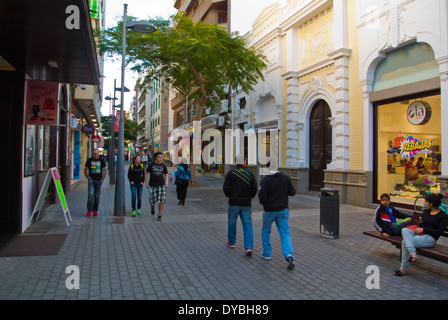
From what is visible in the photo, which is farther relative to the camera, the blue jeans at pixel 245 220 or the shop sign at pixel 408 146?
the shop sign at pixel 408 146

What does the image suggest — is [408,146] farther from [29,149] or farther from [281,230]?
[29,149]

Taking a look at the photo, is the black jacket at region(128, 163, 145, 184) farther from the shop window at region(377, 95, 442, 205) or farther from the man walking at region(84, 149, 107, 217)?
the shop window at region(377, 95, 442, 205)

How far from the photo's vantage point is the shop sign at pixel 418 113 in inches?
411

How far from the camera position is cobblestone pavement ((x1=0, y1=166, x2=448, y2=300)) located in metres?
4.44

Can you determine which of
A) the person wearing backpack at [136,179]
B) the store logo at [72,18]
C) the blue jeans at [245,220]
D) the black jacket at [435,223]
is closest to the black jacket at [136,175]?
the person wearing backpack at [136,179]

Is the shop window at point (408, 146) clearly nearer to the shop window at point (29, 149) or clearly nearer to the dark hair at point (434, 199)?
the dark hair at point (434, 199)

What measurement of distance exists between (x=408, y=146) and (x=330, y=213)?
207 inches

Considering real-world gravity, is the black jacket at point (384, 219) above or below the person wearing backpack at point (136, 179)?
below

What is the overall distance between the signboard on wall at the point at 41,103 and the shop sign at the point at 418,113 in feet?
32.5

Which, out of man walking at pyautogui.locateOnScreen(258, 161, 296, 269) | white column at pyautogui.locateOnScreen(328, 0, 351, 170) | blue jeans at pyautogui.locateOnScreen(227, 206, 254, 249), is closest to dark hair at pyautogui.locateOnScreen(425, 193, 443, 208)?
man walking at pyautogui.locateOnScreen(258, 161, 296, 269)

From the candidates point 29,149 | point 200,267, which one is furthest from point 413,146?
point 29,149

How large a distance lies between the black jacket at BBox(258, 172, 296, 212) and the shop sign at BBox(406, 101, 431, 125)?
6.83m

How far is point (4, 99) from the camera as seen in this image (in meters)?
7.28
